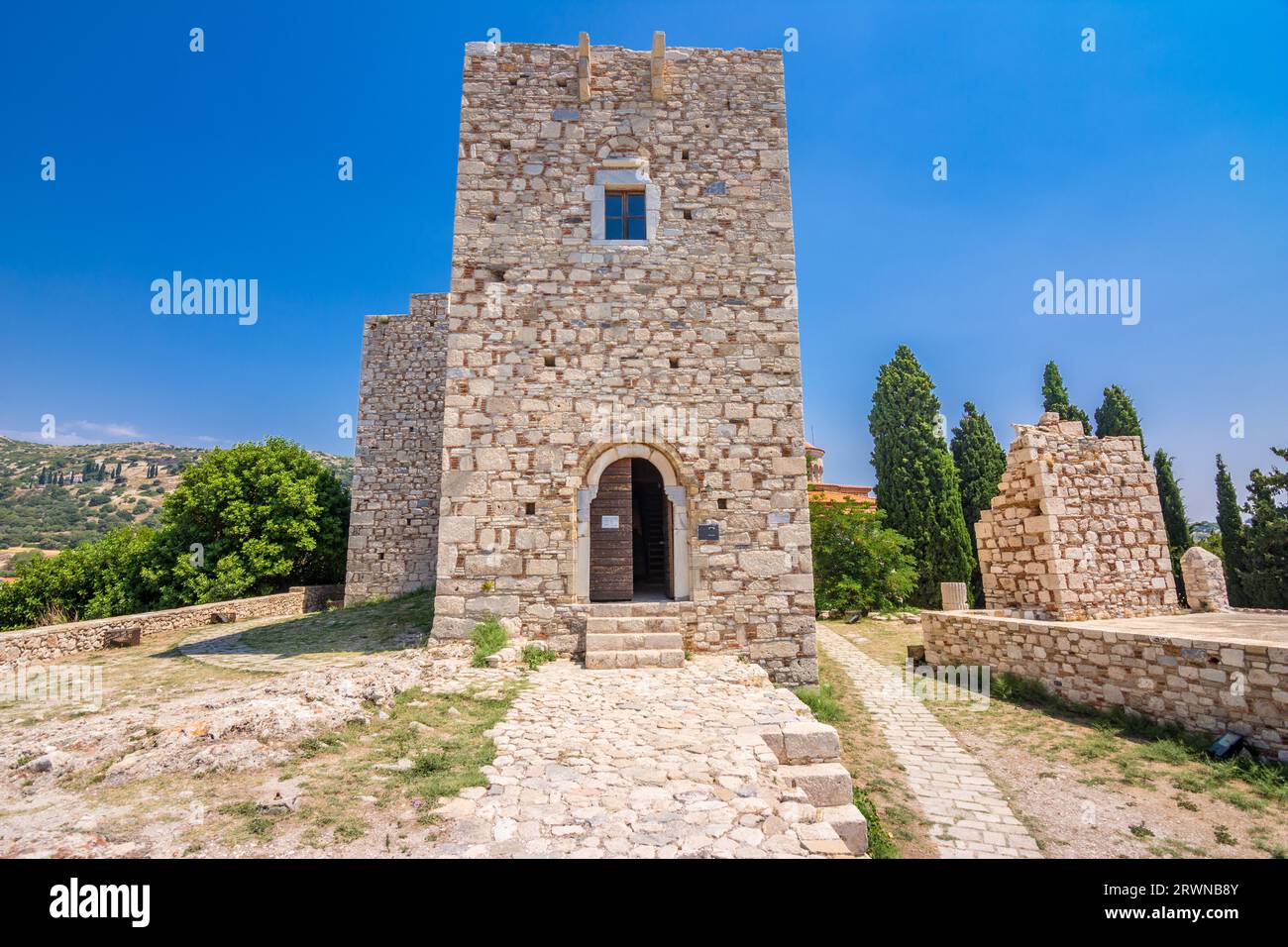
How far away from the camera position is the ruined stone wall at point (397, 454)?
17.6m

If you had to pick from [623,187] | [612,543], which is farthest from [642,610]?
[623,187]

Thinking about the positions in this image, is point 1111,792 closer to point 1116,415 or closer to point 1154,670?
point 1154,670

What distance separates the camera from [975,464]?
79.5 ft

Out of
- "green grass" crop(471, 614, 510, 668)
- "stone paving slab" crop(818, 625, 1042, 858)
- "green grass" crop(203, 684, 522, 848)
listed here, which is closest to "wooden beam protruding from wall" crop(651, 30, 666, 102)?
"green grass" crop(471, 614, 510, 668)

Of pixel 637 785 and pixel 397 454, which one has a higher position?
pixel 397 454

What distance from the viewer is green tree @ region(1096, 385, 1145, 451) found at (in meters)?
24.7

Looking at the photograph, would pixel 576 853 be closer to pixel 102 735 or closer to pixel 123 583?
pixel 102 735

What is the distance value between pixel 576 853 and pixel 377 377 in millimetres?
18241

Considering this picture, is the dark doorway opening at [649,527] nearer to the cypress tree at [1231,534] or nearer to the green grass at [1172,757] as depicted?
the green grass at [1172,757]

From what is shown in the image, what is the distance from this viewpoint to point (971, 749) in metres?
7.58

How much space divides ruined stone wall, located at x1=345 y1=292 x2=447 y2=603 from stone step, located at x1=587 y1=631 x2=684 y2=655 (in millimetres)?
11283

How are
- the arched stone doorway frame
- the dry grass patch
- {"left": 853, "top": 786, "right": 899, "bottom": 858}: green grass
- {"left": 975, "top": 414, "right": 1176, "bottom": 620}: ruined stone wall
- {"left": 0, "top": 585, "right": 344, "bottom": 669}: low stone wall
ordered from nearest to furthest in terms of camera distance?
{"left": 853, "top": 786, "right": 899, "bottom": 858}: green grass < the dry grass patch < the arched stone doorway frame < {"left": 0, "top": 585, "right": 344, "bottom": 669}: low stone wall < {"left": 975, "top": 414, "right": 1176, "bottom": 620}: ruined stone wall

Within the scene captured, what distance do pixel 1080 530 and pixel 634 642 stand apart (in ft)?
30.5

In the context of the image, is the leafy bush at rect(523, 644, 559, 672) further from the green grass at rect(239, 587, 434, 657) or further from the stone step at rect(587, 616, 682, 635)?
the green grass at rect(239, 587, 434, 657)
